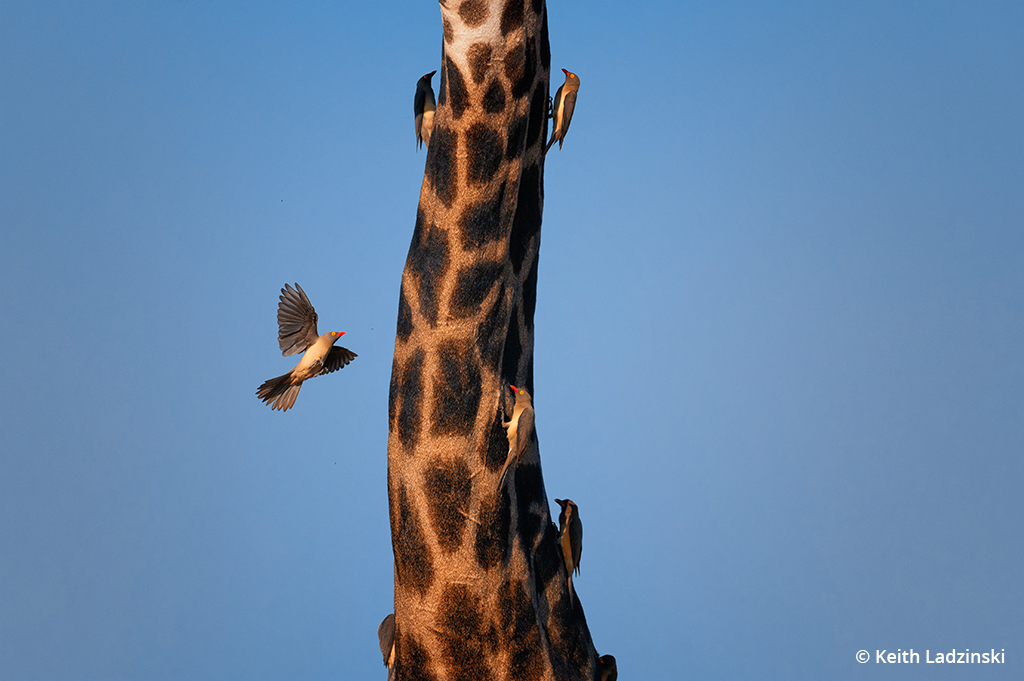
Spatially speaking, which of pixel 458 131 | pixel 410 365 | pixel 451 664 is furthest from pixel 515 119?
pixel 451 664

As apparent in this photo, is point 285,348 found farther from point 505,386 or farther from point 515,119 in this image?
point 515,119

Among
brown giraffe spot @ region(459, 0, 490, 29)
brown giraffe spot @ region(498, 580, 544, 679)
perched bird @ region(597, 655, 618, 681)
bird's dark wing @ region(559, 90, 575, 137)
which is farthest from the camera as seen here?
perched bird @ region(597, 655, 618, 681)

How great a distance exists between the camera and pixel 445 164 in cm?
271

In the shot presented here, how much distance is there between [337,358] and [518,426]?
0.53 metres

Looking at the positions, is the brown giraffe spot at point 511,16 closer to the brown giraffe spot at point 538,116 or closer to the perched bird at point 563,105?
the brown giraffe spot at point 538,116

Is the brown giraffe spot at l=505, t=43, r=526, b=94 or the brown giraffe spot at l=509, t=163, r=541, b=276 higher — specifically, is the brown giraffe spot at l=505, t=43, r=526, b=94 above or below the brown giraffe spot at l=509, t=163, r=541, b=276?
above

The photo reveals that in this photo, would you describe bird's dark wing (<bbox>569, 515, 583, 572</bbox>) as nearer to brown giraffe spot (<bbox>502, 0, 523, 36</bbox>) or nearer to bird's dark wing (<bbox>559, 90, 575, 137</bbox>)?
bird's dark wing (<bbox>559, 90, 575, 137</bbox>)

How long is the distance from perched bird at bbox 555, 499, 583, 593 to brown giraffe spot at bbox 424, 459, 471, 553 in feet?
1.77

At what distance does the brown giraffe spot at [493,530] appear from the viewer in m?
2.72

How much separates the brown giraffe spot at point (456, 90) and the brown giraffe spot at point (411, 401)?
2.07 ft

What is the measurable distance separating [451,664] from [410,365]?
815mm

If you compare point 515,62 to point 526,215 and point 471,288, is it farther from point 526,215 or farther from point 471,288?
point 471,288

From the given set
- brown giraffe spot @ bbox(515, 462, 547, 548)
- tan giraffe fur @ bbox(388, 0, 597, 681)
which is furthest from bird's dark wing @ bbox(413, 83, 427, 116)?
brown giraffe spot @ bbox(515, 462, 547, 548)

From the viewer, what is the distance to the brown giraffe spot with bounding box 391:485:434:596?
275cm
